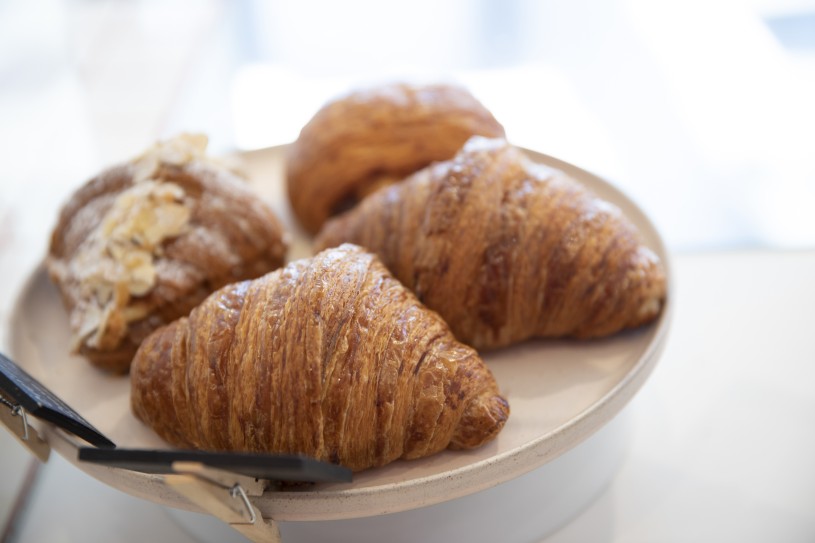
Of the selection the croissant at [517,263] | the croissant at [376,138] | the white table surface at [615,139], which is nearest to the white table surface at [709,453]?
the white table surface at [615,139]

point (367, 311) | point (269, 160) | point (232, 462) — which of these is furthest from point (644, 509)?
point (269, 160)

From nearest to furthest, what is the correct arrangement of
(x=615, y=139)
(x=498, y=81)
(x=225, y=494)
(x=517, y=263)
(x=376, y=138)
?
(x=225, y=494), (x=517, y=263), (x=376, y=138), (x=615, y=139), (x=498, y=81)

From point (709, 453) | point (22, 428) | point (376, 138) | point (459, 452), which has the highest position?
point (376, 138)

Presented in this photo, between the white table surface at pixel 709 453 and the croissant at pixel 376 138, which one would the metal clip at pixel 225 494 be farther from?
the croissant at pixel 376 138

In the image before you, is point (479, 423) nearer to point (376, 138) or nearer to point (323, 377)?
point (323, 377)

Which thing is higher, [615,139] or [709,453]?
[615,139]

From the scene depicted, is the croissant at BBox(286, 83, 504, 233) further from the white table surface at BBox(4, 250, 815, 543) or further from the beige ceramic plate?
the white table surface at BBox(4, 250, 815, 543)

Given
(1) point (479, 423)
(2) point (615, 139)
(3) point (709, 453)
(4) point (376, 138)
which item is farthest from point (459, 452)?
(2) point (615, 139)

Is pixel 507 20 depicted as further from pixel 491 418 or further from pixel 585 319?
pixel 491 418
